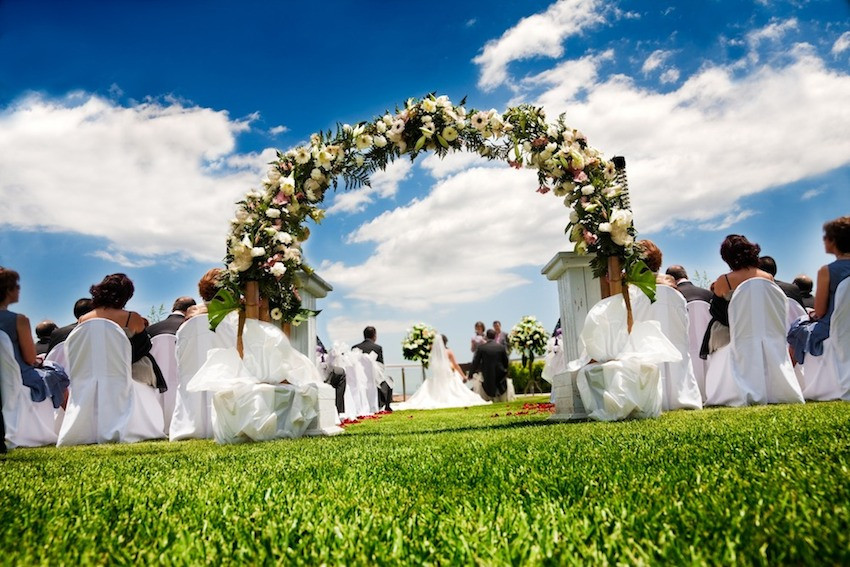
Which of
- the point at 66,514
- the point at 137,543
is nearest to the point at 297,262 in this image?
the point at 66,514

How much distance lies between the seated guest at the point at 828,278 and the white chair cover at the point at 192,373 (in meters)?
6.94

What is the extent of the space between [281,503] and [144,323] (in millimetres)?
6225

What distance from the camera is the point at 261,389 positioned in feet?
17.7

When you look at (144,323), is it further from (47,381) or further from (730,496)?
(730,496)

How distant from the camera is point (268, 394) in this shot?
18.0ft

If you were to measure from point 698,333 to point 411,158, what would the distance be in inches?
197

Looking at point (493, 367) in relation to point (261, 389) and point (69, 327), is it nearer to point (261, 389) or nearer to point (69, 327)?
point (69, 327)

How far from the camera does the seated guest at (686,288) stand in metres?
8.51

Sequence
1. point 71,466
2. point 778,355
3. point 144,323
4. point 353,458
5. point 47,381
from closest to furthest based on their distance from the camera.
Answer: point 353,458, point 71,466, point 47,381, point 778,355, point 144,323

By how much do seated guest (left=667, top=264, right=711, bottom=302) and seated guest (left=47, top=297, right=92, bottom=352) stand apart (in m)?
8.53

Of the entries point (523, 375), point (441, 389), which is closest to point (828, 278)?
→ point (441, 389)

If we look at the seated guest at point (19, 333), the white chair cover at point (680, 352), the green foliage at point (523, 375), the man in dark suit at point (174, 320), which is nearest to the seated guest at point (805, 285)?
the white chair cover at point (680, 352)

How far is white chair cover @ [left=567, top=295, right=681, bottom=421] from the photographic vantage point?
18.0 feet

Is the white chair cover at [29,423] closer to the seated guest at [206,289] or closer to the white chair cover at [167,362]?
the white chair cover at [167,362]
